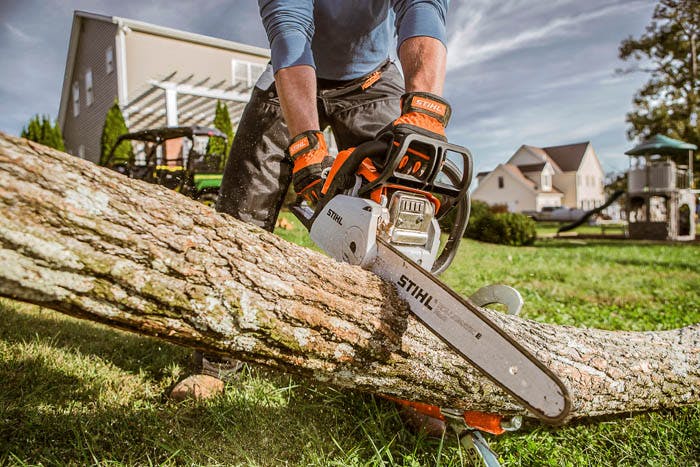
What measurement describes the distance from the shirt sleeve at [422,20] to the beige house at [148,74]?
12.9 m

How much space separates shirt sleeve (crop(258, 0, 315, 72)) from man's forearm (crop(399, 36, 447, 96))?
1.22 feet

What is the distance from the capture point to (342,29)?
7.18ft

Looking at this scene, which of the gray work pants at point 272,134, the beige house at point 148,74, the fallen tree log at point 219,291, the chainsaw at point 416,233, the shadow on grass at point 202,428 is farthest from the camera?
the beige house at point 148,74

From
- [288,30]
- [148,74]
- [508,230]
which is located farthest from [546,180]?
[288,30]

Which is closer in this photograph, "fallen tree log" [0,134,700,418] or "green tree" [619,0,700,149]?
"fallen tree log" [0,134,700,418]

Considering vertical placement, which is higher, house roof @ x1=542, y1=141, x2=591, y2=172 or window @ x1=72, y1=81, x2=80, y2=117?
house roof @ x1=542, y1=141, x2=591, y2=172

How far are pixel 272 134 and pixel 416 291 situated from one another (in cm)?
128

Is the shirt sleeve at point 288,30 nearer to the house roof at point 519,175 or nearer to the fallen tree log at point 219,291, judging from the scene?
the fallen tree log at point 219,291

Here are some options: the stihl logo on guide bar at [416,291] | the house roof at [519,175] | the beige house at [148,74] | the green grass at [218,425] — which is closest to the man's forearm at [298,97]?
the stihl logo on guide bar at [416,291]

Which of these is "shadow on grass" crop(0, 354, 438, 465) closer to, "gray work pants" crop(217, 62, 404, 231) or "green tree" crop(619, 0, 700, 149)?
"gray work pants" crop(217, 62, 404, 231)

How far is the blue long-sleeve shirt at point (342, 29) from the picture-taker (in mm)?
1739

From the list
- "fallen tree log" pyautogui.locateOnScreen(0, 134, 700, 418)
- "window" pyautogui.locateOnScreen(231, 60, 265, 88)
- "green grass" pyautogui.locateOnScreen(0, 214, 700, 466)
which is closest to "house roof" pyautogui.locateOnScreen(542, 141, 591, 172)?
"window" pyautogui.locateOnScreen(231, 60, 265, 88)

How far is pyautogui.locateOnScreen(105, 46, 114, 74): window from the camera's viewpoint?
1437 cm

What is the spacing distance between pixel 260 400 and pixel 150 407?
0.43m
